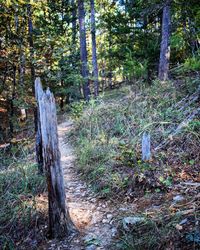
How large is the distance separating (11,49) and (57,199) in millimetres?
5627

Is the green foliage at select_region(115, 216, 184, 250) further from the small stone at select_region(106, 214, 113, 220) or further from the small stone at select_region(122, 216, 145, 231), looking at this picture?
the small stone at select_region(106, 214, 113, 220)

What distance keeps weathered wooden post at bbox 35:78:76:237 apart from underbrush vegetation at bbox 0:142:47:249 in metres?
0.32

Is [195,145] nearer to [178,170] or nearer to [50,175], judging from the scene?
[178,170]

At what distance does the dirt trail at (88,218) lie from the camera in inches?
106

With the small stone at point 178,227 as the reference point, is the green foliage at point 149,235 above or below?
below

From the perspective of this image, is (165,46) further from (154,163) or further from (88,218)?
(88,218)

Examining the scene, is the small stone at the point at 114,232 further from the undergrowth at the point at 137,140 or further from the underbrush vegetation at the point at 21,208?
the underbrush vegetation at the point at 21,208

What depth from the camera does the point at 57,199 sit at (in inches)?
109

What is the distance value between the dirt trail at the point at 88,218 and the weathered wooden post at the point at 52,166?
0.59 feet

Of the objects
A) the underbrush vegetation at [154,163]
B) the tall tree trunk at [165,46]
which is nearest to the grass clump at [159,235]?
the underbrush vegetation at [154,163]

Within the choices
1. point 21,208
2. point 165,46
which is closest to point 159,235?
point 21,208

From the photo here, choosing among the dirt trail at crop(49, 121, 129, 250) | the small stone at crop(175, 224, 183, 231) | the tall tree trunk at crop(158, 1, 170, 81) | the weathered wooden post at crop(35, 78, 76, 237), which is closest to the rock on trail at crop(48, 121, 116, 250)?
the dirt trail at crop(49, 121, 129, 250)

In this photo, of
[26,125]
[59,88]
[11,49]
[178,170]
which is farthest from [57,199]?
[59,88]

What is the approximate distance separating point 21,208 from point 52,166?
967 millimetres
